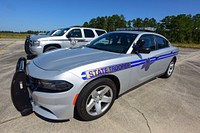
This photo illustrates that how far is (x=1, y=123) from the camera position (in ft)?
7.80

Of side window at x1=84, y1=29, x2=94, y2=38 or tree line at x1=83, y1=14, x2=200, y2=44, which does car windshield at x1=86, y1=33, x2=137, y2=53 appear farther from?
tree line at x1=83, y1=14, x2=200, y2=44

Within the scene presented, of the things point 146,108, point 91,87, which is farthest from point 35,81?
point 146,108

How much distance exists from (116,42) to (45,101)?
2.14 meters

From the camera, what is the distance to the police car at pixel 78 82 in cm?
212

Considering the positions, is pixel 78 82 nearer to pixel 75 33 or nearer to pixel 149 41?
pixel 149 41

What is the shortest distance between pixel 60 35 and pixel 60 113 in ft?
19.3

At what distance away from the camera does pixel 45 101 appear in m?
2.13

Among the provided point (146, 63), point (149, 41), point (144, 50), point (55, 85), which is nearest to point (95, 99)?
point (55, 85)

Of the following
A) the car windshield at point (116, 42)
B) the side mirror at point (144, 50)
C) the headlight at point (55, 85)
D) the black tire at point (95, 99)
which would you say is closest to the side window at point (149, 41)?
the car windshield at point (116, 42)

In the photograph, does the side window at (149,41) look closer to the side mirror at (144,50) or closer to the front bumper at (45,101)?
the side mirror at (144,50)

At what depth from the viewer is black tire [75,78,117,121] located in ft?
7.48

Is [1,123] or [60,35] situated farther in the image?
[60,35]

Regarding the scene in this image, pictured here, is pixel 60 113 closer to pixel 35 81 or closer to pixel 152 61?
pixel 35 81

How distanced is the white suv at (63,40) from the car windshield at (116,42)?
137 inches
